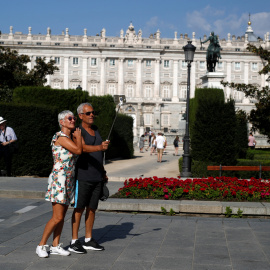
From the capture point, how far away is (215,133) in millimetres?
Answer: 15742

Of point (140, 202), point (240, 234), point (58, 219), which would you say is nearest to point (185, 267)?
point (58, 219)

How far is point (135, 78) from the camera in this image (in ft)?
265

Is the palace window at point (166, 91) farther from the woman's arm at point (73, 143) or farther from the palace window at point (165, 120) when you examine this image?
the woman's arm at point (73, 143)

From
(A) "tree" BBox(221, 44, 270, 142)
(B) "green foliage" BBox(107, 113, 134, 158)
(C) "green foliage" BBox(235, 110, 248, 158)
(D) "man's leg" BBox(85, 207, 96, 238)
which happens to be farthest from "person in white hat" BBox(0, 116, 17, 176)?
(B) "green foliage" BBox(107, 113, 134, 158)

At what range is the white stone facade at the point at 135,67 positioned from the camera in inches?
3105

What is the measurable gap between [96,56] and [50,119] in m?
64.9

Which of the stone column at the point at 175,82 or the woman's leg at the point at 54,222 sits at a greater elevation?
the stone column at the point at 175,82

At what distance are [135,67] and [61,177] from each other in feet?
251

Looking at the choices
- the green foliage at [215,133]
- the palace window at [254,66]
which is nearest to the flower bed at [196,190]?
the green foliage at [215,133]

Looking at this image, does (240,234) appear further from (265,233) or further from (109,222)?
(109,222)

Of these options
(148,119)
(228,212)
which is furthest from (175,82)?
(228,212)

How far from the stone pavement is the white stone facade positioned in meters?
68.6

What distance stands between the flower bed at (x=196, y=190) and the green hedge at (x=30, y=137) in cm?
597

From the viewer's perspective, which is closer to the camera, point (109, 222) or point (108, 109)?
point (109, 222)
